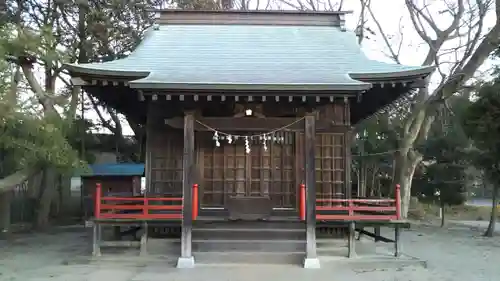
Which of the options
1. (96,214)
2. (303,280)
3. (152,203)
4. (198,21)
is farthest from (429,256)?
(198,21)

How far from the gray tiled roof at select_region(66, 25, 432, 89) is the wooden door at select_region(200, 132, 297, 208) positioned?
6.78 feet

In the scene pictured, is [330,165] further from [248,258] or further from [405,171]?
[405,171]

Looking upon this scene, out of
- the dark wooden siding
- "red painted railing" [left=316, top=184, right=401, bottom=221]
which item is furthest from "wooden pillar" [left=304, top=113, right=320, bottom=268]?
the dark wooden siding

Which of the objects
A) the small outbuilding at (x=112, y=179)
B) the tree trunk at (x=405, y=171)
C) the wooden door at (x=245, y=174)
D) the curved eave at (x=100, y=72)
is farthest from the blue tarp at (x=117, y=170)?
the curved eave at (x=100, y=72)

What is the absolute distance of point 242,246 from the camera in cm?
1060

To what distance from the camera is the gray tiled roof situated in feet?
33.2

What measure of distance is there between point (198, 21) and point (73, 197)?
61.7ft

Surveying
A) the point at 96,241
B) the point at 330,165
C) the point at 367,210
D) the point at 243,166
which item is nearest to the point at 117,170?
the point at 96,241

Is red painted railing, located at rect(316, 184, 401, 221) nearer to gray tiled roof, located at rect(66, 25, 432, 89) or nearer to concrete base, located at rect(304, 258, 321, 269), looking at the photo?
concrete base, located at rect(304, 258, 321, 269)

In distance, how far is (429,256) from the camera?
12.6m

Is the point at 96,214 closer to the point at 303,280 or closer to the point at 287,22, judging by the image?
the point at 303,280

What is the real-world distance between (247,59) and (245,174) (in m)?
2.84

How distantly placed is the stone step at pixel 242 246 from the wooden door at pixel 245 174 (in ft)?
4.88

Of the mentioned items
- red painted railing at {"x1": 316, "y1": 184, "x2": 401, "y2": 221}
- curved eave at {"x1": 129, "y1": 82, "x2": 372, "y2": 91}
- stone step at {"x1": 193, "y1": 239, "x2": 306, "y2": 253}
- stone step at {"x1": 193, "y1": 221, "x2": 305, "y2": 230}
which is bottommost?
stone step at {"x1": 193, "y1": 239, "x2": 306, "y2": 253}
